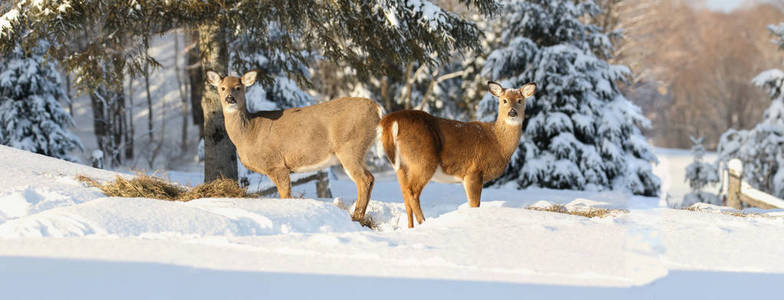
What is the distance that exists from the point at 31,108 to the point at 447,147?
13634 mm

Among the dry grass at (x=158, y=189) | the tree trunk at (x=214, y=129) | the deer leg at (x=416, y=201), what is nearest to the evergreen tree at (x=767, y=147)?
the deer leg at (x=416, y=201)

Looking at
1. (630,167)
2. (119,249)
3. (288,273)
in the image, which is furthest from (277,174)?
(630,167)

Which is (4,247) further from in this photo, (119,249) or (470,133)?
(470,133)

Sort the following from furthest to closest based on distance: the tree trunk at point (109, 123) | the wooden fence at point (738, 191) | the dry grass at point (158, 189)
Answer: the tree trunk at point (109, 123) → the wooden fence at point (738, 191) → the dry grass at point (158, 189)

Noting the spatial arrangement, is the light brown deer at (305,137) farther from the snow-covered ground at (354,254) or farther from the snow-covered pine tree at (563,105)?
the snow-covered pine tree at (563,105)

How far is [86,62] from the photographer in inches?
349

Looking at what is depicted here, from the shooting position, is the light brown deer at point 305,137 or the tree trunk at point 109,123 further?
the tree trunk at point 109,123

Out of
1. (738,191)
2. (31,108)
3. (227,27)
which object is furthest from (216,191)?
(31,108)

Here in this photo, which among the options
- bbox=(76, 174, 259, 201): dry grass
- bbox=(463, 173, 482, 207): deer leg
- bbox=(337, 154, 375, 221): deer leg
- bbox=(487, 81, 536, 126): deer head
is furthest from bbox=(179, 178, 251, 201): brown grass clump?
bbox=(487, 81, 536, 126): deer head

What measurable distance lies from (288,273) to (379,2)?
511 cm

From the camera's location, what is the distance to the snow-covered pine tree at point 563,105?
14.6 meters

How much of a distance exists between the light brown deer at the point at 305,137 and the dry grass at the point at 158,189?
0.39 metres

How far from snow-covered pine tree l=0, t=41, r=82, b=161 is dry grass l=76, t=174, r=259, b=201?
10.3m

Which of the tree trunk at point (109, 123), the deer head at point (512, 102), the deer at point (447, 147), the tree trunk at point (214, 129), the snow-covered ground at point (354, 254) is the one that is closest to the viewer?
the snow-covered ground at point (354, 254)
